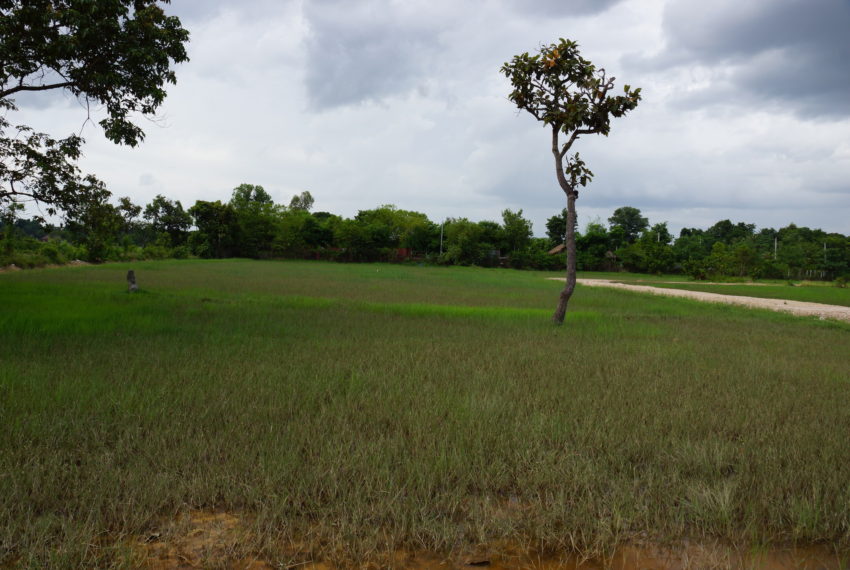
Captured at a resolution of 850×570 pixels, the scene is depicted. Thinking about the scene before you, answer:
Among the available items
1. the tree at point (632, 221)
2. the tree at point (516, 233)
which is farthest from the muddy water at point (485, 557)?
the tree at point (632, 221)

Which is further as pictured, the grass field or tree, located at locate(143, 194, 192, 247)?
tree, located at locate(143, 194, 192, 247)

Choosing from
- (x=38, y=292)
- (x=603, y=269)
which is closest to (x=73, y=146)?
(x=38, y=292)

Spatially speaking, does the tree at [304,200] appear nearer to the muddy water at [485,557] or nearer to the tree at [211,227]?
the tree at [211,227]

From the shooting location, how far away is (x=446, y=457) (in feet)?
11.9

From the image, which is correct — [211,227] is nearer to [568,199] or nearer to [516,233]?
[516,233]

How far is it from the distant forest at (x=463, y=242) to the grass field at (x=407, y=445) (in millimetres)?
45132

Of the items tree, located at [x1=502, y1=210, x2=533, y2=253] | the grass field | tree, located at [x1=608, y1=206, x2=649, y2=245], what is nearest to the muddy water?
the grass field

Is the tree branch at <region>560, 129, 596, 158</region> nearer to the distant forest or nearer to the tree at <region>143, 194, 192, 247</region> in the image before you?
the distant forest

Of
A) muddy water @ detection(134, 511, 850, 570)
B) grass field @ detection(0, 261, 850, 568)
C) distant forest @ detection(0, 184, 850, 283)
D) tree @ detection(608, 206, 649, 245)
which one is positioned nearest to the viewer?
muddy water @ detection(134, 511, 850, 570)

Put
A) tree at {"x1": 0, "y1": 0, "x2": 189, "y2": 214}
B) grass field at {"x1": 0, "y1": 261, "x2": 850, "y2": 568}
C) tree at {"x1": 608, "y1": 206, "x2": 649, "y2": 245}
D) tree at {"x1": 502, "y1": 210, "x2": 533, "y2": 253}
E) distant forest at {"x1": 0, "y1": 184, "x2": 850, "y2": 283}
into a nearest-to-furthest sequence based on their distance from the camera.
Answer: grass field at {"x1": 0, "y1": 261, "x2": 850, "y2": 568}, tree at {"x1": 0, "y1": 0, "x2": 189, "y2": 214}, distant forest at {"x1": 0, "y1": 184, "x2": 850, "y2": 283}, tree at {"x1": 502, "y1": 210, "x2": 533, "y2": 253}, tree at {"x1": 608, "y1": 206, "x2": 649, "y2": 245}

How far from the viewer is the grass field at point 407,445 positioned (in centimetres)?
282

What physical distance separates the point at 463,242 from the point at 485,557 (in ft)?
192

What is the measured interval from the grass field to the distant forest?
148 ft

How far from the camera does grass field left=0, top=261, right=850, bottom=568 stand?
2816mm
